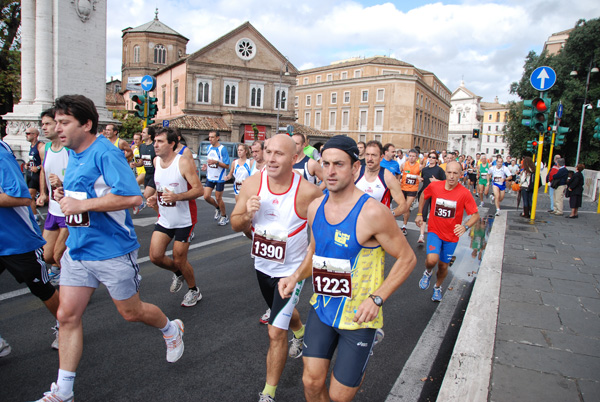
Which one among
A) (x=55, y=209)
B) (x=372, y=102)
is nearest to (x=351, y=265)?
(x=55, y=209)

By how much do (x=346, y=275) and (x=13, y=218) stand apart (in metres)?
2.86

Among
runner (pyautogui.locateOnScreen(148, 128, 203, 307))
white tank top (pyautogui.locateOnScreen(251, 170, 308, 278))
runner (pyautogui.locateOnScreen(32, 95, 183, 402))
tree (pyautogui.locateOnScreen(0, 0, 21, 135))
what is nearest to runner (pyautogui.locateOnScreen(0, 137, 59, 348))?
runner (pyautogui.locateOnScreen(32, 95, 183, 402))

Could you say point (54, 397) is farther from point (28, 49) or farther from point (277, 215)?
point (28, 49)

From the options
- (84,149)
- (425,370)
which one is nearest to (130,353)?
(84,149)

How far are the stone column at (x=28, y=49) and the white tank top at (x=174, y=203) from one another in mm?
13972

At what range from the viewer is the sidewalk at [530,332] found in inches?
122

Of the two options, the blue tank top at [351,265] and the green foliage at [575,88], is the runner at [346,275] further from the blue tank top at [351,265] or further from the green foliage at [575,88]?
the green foliage at [575,88]

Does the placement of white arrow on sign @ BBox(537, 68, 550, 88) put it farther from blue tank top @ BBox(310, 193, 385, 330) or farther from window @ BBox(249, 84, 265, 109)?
window @ BBox(249, 84, 265, 109)

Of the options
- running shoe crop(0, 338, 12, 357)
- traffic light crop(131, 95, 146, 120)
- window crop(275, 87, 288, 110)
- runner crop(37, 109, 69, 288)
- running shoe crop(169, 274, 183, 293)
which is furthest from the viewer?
window crop(275, 87, 288, 110)

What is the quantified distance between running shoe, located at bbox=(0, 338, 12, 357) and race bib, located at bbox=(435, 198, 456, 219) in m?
4.97

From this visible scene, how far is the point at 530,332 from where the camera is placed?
4.12 meters

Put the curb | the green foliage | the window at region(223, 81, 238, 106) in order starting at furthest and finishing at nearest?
the window at region(223, 81, 238, 106) → the green foliage → the curb

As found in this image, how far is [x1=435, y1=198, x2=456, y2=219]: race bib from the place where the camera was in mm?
5523

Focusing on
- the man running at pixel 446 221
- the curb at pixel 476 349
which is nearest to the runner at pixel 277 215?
the curb at pixel 476 349
